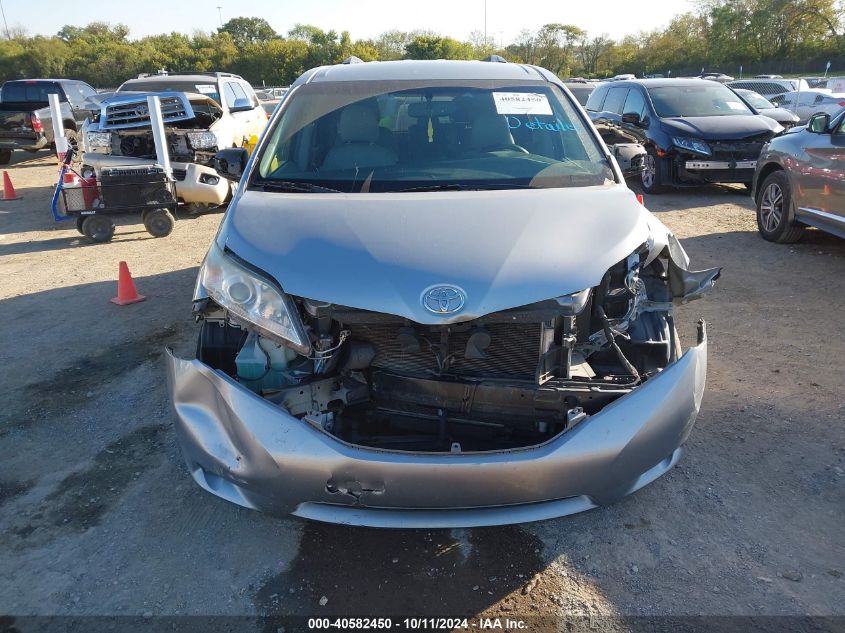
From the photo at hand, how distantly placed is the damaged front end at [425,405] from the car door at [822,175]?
4.34 meters

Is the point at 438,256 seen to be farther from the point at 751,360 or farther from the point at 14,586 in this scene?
the point at 751,360

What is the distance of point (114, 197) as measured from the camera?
26.5 feet

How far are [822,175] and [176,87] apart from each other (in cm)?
968

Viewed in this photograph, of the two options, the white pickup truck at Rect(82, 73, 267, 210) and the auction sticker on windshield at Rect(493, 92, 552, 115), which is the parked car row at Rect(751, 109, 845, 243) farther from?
the white pickup truck at Rect(82, 73, 267, 210)

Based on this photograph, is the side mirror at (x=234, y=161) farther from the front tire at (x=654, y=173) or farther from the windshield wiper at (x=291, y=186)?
the front tire at (x=654, y=173)

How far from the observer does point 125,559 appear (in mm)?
2715

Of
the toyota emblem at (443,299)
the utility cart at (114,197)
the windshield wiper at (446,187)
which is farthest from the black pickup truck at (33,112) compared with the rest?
the toyota emblem at (443,299)

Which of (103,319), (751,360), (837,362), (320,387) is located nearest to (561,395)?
(320,387)

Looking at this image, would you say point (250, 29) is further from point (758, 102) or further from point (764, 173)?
point (764, 173)

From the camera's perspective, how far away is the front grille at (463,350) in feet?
8.23

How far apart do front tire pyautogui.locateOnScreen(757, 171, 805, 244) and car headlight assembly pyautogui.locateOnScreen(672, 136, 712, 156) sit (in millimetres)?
2380

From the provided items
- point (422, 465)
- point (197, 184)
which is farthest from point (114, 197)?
point (422, 465)

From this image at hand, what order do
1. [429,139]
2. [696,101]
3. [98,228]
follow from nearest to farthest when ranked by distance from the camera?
[429,139], [98,228], [696,101]

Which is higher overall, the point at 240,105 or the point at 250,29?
the point at 250,29
